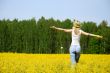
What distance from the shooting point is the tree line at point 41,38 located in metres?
88.6

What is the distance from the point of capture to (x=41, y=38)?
93.7 m

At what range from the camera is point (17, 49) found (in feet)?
289

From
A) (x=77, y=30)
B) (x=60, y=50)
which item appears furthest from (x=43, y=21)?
(x=77, y=30)

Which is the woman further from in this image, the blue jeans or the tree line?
the tree line

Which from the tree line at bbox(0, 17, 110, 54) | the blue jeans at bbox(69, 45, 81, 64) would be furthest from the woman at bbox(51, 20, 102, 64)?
the tree line at bbox(0, 17, 110, 54)

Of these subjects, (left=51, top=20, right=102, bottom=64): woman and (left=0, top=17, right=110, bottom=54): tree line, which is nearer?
(left=51, top=20, right=102, bottom=64): woman

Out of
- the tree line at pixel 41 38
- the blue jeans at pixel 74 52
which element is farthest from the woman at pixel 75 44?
the tree line at pixel 41 38

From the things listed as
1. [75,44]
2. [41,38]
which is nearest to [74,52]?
[75,44]

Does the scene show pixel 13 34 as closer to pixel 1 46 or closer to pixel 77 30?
pixel 1 46

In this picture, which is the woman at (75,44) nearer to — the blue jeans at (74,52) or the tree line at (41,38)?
the blue jeans at (74,52)

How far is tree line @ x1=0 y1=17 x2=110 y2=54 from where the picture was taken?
88625 mm

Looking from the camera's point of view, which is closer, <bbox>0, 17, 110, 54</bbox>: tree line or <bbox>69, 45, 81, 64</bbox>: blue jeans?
<bbox>69, 45, 81, 64</bbox>: blue jeans

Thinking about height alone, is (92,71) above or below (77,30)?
below

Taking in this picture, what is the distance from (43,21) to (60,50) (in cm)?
→ 1250
